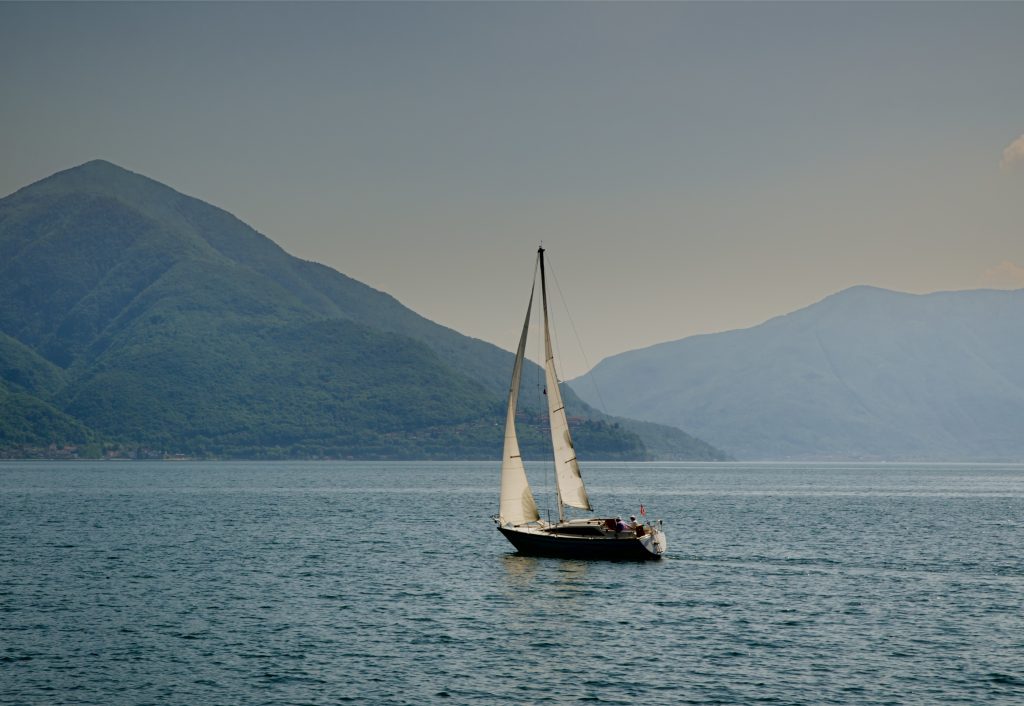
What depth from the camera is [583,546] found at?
270 feet

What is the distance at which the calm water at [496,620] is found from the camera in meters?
45.7

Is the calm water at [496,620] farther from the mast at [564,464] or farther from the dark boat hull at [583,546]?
the mast at [564,464]

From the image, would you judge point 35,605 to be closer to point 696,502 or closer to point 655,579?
point 655,579

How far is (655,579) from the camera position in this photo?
253 ft

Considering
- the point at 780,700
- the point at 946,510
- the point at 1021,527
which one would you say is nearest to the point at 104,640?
the point at 780,700

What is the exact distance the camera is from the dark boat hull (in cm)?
8212

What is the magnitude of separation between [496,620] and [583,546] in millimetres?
22085

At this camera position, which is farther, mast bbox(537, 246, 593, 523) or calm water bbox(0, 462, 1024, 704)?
mast bbox(537, 246, 593, 523)

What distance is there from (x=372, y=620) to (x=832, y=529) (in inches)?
3018

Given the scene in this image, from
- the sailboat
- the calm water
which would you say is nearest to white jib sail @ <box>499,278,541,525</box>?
the sailboat

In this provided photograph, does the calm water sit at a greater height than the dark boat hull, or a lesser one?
lesser

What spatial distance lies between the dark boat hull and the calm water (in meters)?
1.15

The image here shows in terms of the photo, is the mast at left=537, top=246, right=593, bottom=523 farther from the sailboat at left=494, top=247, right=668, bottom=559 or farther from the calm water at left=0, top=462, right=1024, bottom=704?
the calm water at left=0, top=462, right=1024, bottom=704

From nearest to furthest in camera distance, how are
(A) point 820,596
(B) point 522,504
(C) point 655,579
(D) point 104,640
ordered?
(D) point 104,640
(A) point 820,596
(C) point 655,579
(B) point 522,504
